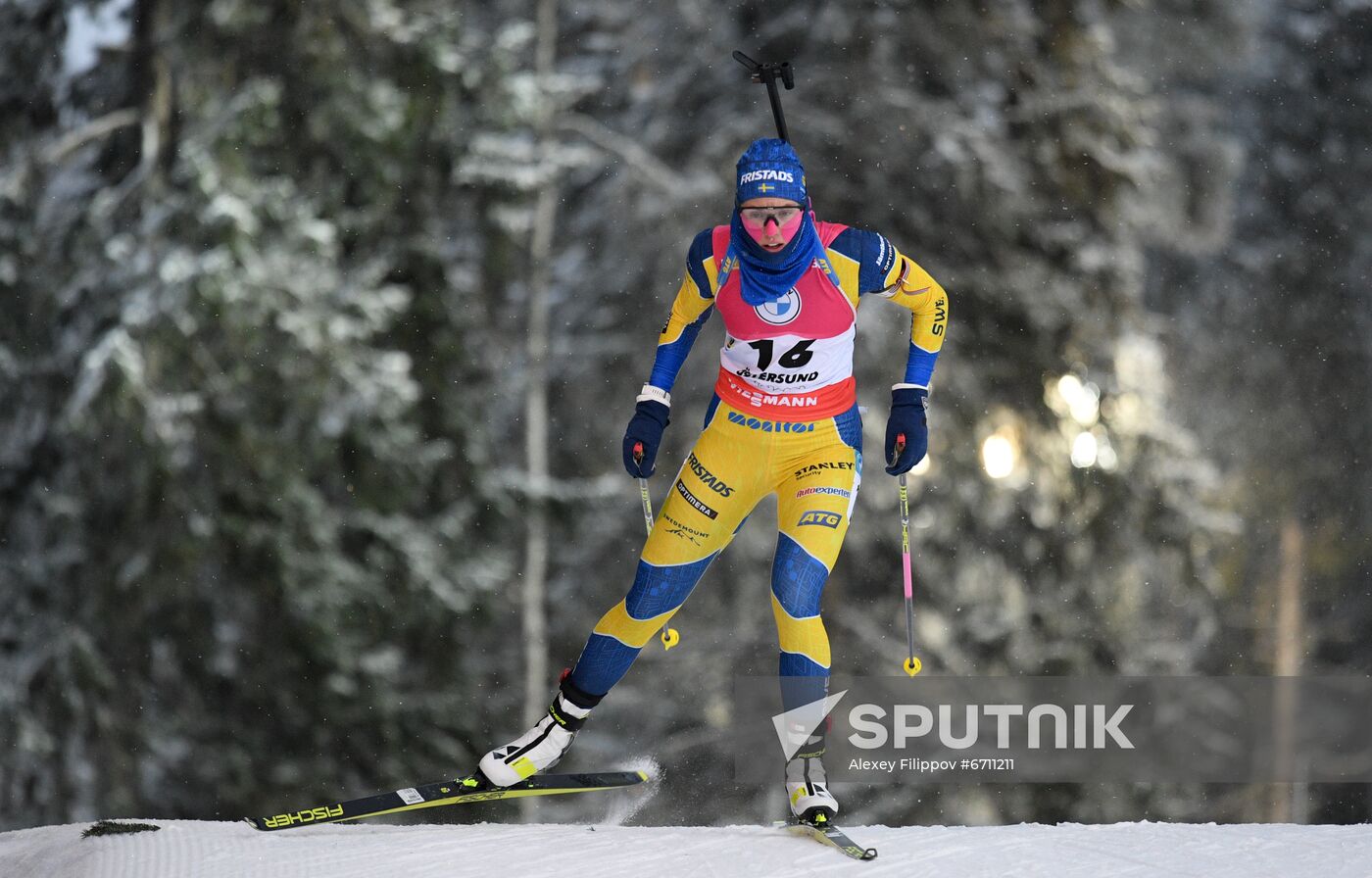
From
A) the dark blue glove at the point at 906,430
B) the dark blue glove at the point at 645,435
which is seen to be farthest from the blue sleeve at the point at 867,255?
the dark blue glove at the point at 645,435

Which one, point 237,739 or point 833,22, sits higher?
point 833,22

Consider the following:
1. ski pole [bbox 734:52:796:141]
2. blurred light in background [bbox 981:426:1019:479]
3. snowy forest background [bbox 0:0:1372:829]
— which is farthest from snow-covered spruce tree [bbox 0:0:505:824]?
ski pole [bbox 734:52:796:141]

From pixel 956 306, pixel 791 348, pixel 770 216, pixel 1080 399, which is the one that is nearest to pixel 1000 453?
pixel 1080 399

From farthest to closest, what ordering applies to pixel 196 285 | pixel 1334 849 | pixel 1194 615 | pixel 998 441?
pixel 1194 615 < pixel 998 441 < pixel 196 285 < pixel 1334 849

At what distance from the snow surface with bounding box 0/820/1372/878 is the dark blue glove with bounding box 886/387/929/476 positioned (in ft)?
3.77

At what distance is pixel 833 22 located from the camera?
8258 millimetres

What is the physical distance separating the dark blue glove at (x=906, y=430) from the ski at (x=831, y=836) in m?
1.07

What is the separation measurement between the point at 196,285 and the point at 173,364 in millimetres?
498

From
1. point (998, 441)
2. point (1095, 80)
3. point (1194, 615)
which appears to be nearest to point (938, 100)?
point (1095, 80)

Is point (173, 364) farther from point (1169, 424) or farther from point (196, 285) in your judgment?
point (1169, 424)

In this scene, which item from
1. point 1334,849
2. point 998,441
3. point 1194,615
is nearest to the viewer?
point 1334,849

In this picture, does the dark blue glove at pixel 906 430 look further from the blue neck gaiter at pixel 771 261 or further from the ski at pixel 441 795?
the ski at pixel 441 795

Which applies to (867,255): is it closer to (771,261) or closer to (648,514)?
(771,261)

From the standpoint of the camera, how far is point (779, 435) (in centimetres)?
389
